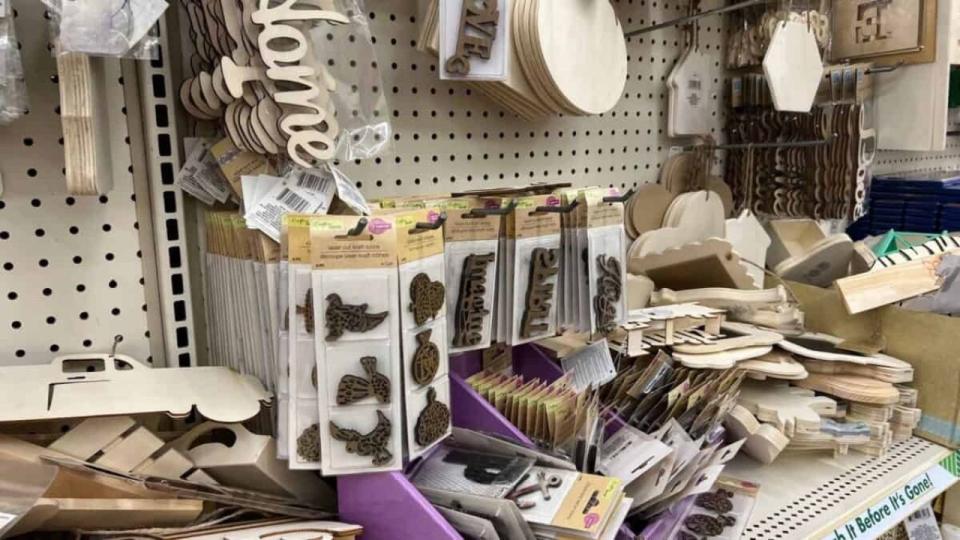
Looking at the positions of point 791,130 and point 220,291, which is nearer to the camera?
point 220,291

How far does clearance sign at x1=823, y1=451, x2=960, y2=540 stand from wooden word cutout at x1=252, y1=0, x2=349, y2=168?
0.74 metres

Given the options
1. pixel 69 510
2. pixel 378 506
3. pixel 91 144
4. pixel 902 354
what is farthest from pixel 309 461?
pixel 902 354

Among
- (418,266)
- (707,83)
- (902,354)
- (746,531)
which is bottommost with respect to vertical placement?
(746,531)

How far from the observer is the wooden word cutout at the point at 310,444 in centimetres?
60

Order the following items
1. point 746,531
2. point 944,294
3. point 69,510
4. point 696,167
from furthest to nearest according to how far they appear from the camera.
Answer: point 696,167
point 944,294
point 746,531
point 69,510

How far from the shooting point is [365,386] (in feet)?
1.95

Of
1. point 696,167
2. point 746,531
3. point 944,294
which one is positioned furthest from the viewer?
point 696,167

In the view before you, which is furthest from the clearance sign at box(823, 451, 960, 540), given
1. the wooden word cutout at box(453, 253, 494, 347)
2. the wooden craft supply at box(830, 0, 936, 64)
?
the wooden craft supply at box(830, 0, 936, 64)

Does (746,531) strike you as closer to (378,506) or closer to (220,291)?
(378,506)

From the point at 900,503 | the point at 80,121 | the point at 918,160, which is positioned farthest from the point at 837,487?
the point at 918,160

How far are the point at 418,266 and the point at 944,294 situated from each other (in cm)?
89

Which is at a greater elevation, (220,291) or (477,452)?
(220,291)

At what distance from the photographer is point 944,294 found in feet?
3.51

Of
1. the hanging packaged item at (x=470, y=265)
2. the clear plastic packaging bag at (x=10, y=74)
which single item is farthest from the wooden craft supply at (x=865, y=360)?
the clear plastic packaging bag at (x=10, y=74)
